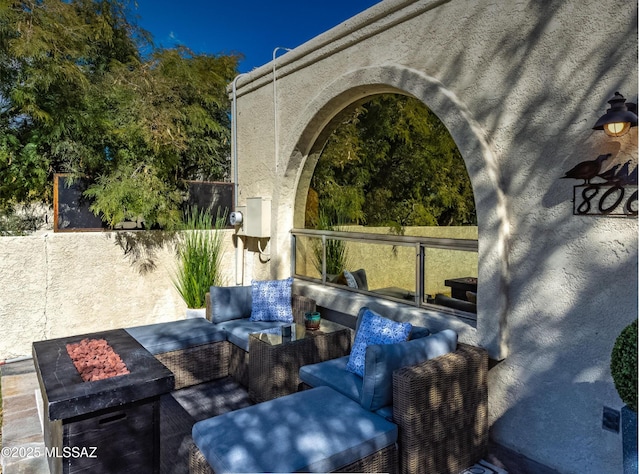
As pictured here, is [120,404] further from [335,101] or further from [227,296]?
[335,101]

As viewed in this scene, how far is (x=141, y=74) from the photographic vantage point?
22.6ft

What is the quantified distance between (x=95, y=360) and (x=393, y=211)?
351 cm

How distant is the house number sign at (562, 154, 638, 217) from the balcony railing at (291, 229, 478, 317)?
39.9 inches

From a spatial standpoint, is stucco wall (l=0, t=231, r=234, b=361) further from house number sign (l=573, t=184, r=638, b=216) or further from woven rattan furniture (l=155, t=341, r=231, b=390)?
house number sign (l=573, t=184, r=638, b=216)

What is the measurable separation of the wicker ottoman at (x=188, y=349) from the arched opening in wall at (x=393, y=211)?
5.37 feet

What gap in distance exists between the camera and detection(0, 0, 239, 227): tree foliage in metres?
5.67

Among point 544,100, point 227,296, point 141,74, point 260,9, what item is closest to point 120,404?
point 227,296

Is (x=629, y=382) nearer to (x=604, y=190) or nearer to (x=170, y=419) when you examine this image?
(x=604, y=190)

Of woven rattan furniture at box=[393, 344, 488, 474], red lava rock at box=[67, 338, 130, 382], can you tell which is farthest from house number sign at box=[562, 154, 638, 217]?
red lava rock at box=[67, 338, 130, 382]

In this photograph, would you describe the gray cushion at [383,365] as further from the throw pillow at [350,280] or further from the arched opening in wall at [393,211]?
the throw pillow at [350,280]

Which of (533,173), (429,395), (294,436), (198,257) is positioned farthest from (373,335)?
(198,257)

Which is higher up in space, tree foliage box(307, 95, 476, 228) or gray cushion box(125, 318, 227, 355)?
tree foliage box(307, 95, 476, 228)

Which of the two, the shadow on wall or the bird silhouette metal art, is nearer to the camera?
the bird silhouette metal art

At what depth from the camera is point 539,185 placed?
3.44 m
